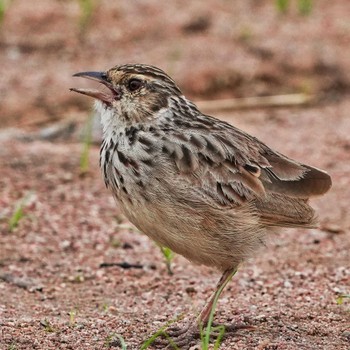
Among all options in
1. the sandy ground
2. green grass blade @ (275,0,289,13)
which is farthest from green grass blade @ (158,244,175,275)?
green grass blade @ (275,0,289,13)

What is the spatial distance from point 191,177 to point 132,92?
2.39 ft

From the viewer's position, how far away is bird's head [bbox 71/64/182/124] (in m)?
5.97

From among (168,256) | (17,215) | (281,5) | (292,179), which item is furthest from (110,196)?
(281,5)

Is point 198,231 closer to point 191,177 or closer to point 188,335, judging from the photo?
point 191,177

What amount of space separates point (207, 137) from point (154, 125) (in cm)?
33

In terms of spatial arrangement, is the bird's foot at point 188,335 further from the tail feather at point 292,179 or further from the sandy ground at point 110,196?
the tail feather at point 292,179

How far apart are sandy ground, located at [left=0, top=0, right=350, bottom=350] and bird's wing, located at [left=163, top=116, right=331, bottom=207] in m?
0.75

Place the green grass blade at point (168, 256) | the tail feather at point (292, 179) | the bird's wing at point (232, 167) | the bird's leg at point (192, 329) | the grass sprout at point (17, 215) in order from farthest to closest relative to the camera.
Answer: the grass sprout at point (17, 215) → the green grass blade at point (168, 256) → the tail feather at point (292, 179) → the bird's wing at point (232, 167) → the bird's leg at point (192, 329)

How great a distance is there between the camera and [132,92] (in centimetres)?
604

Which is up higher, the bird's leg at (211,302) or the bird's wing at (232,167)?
the bird's wing at (232,167)

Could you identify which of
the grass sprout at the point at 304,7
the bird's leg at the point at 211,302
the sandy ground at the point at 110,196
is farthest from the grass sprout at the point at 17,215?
the grass sprout at the point at 304,7

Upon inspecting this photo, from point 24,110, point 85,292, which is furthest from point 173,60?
point 85,292

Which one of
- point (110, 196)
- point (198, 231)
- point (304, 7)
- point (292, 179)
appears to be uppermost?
point (304, 7)

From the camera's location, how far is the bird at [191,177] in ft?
18.2
